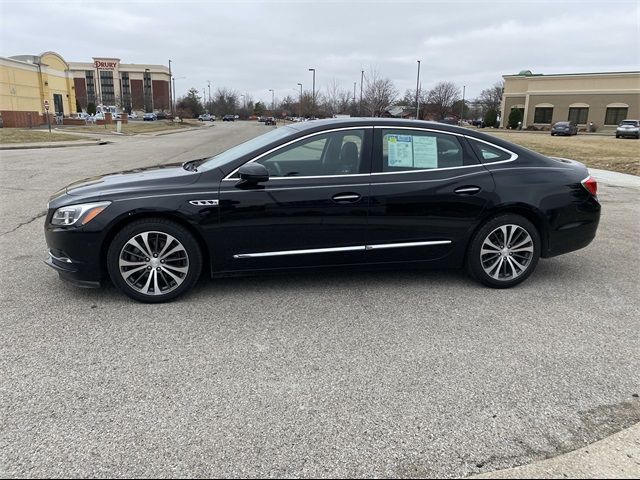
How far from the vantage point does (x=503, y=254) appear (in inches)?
195

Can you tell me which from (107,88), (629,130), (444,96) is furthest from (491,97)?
(107,88)

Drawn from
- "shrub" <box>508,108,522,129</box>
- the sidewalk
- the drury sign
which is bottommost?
the sidewalk

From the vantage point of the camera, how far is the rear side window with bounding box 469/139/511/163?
4969mm

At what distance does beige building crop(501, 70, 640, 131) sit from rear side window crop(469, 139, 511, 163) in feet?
214

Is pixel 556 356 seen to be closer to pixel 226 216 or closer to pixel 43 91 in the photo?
pixel 226 216

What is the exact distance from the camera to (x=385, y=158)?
4.75 metres

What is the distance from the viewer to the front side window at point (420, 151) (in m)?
4.78

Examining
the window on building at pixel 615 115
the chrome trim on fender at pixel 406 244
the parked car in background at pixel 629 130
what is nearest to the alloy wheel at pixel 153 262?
the chrome trim on fender at pixel 406 244

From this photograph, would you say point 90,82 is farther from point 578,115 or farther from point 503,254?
point 503,254

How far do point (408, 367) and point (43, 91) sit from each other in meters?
58.3

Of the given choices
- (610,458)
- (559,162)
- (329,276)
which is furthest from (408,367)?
(559,162)

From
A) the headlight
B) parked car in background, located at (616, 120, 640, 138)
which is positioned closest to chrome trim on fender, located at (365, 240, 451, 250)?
the headlight

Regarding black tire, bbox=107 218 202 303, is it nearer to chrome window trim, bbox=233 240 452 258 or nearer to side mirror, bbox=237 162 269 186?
chrome window trim, bbox=233 240 452 258

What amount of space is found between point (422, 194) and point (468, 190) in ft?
1.50
